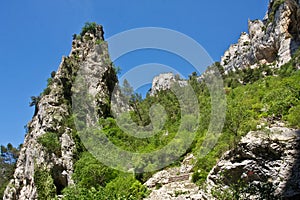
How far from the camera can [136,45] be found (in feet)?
73.5

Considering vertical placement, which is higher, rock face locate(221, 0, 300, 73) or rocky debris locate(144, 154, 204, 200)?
rock face locate(221, 0, 300, 73)

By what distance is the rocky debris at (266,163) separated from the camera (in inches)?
462

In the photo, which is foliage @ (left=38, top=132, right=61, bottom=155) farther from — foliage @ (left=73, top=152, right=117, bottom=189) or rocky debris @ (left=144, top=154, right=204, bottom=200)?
rocky debris @ (left=144, top=154, right=204, bottom=200)

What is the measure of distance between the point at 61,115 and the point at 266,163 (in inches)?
1018

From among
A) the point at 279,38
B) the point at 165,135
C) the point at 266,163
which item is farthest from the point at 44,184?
the point at 279,38

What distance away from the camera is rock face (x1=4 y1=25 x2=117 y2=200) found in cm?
2844

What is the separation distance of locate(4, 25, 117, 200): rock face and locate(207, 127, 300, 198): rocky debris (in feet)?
58.4

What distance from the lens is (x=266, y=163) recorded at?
12.7m

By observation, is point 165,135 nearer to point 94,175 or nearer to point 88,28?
point 94,175

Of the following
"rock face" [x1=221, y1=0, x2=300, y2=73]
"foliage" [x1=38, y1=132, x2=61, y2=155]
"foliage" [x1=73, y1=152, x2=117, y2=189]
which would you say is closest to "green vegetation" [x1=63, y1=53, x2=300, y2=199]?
"foliage" [x1=73, y1=152, x2=117, y2=189]

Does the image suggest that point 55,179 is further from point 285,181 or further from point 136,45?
point 285,181

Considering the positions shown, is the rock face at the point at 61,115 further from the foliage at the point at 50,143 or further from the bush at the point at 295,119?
the bush at the point at 295,119

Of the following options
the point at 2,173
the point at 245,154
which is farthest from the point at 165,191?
the point at 2,173

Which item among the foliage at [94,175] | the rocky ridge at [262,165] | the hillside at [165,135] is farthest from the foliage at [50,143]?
the rocky ridge at [262,165]
